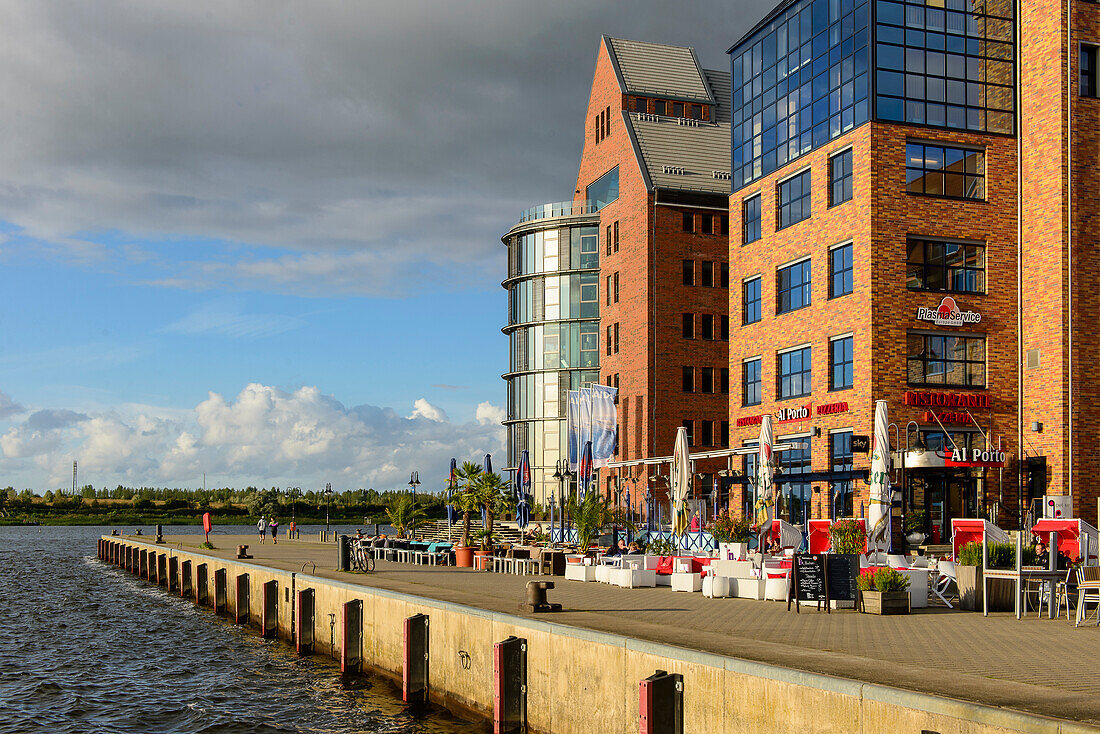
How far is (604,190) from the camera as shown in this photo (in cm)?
7375

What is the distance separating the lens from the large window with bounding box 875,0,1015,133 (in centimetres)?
4316

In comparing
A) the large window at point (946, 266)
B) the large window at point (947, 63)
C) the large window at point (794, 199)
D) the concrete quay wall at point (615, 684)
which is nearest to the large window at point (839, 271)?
the large window at point (946, 266)

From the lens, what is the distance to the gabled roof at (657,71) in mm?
71812

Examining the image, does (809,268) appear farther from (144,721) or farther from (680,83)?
(144,721)

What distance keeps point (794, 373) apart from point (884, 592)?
2914 cm

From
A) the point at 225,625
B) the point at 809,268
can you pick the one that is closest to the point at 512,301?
the point at 809,268

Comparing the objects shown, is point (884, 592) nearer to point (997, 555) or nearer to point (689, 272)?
point (997, 555)

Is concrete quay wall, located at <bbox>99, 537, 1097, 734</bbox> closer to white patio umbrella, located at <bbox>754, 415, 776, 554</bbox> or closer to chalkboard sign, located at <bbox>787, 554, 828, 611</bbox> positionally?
chalkboard sign, located at <bbox>787, 554, 828, 611</bbox>

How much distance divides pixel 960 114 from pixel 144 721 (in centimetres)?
3695

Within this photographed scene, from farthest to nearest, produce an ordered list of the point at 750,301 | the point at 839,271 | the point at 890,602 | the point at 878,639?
the point at 750,301 → the point at 839,271 → the point at 890,602 → the point at 878,639

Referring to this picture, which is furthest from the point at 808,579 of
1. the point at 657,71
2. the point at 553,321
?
the point at 553,321

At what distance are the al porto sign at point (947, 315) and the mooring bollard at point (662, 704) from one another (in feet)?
109

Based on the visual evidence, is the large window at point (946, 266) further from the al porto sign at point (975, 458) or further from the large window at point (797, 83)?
the al porto sign at point (975, 458)

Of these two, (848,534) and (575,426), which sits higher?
(575,426)
